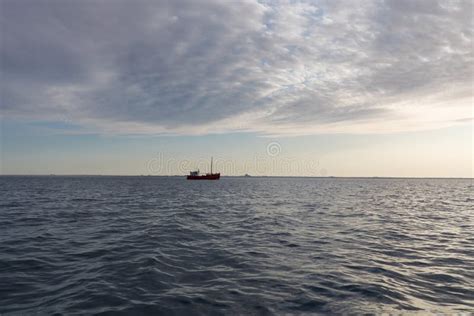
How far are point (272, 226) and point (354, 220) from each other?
7718 millimetres

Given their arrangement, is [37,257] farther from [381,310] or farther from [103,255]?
[381,310]

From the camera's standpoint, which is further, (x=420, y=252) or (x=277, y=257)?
(x=420, y=252)

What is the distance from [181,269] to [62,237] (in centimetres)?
944

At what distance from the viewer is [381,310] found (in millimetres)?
7730

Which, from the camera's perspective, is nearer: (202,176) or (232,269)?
(232,269)

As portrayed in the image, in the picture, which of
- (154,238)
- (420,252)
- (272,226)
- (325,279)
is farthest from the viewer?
(272,226)

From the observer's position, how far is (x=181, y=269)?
11.2m

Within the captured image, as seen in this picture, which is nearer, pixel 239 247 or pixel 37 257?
pixel 37 257

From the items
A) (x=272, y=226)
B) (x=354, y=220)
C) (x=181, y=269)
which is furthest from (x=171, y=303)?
(x=354, y=220)

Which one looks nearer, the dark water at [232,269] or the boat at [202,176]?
the dark water at [232,269]

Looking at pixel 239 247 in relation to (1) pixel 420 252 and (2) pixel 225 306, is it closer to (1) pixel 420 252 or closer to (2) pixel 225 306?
(2) pixel 225 306

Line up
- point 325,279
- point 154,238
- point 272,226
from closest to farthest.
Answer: point 325,279 < point 154,238 < point 272,226

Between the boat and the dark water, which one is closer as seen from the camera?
the dark water

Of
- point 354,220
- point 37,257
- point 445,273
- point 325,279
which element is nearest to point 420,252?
point 445,273
